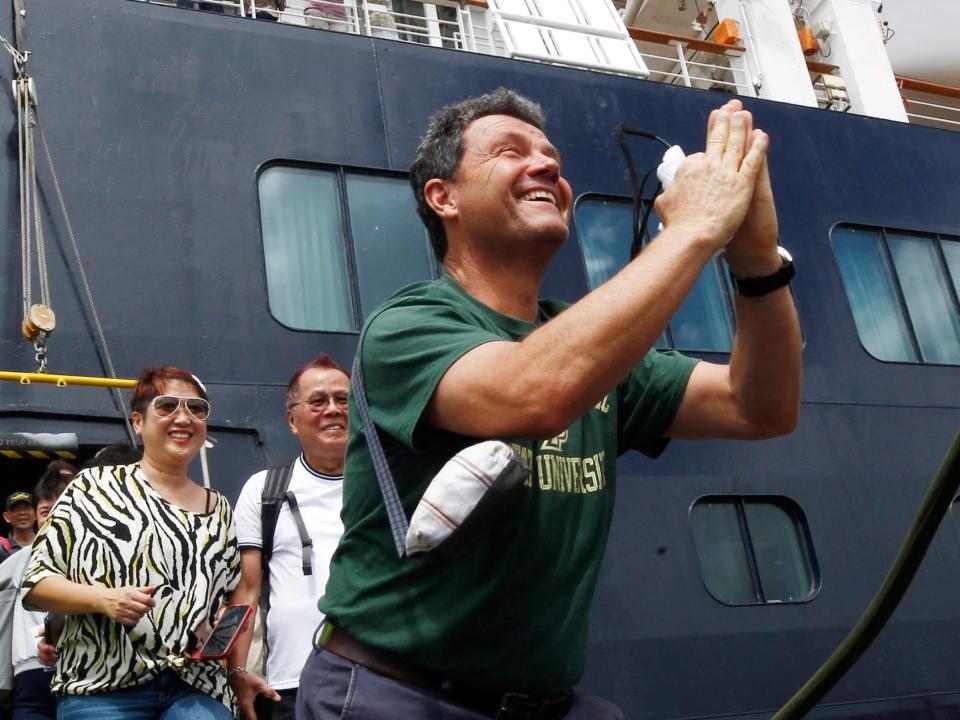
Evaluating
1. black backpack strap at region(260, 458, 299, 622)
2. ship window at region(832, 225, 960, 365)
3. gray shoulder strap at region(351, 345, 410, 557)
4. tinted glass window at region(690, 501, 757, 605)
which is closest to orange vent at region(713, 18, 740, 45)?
ship window at region(832, 225, 960, 365)

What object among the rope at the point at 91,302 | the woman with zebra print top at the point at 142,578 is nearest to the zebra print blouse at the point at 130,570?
the woman with zebra print top at the point at 142,578

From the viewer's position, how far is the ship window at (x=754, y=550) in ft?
19.4

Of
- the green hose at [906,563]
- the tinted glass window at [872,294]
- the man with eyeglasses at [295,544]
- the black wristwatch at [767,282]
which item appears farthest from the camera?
the tinted glass window at [872,294]

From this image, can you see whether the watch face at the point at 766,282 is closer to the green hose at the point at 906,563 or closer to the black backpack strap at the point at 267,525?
the green hose at the point at 906,563

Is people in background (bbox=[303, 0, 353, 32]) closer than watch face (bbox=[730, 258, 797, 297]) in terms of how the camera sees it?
No

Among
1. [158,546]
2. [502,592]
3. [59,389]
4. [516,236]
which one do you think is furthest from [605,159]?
[502,592]

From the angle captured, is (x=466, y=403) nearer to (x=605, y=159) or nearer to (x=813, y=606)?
(x=813, y=606)

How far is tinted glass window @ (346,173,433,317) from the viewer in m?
5.83

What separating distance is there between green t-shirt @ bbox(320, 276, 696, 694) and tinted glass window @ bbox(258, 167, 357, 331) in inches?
140

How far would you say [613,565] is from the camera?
556 cm

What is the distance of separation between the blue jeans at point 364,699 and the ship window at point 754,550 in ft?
12.9

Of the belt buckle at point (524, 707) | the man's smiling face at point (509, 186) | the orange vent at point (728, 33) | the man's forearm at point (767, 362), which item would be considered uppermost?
the orange vent at point (728, 33)

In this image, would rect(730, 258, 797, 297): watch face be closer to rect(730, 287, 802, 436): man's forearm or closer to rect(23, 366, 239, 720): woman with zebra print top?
rect(730, 287, 802, 436): man's forearm

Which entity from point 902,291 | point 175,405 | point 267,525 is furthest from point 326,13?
point 267,525
